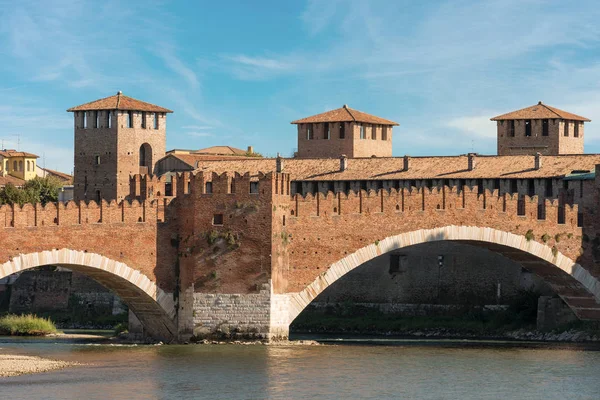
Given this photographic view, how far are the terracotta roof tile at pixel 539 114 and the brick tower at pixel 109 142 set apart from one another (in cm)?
1534

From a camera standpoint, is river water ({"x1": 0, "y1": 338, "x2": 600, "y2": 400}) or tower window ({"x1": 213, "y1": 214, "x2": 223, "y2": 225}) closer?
river water ({"x1": 0, "y1": 338, "x2": 600, "y2": 400})

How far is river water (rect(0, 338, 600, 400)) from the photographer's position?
34.0 meters

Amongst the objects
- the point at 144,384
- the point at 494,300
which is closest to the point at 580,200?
the point at 494,300

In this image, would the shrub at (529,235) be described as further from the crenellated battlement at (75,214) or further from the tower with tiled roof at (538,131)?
the tower with tiled roof at (538,131)

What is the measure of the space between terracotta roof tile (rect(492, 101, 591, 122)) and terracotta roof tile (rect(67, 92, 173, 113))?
15692 mm

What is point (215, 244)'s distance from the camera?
4212 cm

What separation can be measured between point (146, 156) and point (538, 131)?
1773cm

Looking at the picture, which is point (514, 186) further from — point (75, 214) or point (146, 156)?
point (75, 214)

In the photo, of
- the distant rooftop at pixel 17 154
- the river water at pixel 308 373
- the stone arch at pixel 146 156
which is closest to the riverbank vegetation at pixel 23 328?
the river water at pixel 308 373

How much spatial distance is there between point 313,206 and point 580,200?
1164 cm

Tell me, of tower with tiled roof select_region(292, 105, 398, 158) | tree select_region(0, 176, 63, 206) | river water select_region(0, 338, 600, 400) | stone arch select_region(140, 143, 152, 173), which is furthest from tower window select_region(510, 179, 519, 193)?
tree select_region(0, 176, 63, 206)

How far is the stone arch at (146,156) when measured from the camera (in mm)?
74500

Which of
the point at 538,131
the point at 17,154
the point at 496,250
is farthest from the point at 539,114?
the point at 17,154

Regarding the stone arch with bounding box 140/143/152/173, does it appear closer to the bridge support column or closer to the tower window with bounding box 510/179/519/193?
the tower window with bounding box 510/179/519/193
